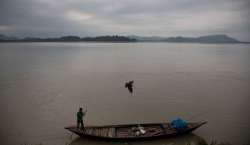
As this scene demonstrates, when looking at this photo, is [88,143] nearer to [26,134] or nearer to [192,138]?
[26,134]

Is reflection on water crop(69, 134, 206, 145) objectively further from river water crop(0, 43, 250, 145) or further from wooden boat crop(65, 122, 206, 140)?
wooden boat crop(65, 122, 206, 140)

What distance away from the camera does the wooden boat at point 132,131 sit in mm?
9727

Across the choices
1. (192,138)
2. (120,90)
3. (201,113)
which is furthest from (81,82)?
(192,138)

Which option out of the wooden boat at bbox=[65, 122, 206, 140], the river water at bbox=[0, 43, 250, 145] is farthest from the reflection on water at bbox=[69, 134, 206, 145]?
the wooden boat at bbox=[65, 122, 206, 140]

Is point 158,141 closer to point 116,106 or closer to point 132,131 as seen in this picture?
point 132,131

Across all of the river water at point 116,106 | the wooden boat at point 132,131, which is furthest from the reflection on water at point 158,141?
the wooden boat at point 132,131

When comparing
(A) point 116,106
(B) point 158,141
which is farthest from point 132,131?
(A) point 116,106

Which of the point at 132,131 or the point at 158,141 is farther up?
the point at 132,131

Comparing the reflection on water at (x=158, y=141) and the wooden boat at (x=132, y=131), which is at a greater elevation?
the wooden boat at (x=132, y=131)

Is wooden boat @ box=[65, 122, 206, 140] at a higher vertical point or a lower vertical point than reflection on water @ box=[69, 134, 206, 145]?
higher

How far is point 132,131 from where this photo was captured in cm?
1027

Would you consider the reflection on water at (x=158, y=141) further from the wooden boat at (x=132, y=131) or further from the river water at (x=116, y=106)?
the wooden boat at (x=132, y=131)

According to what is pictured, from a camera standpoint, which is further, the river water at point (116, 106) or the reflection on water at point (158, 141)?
the river water at point (116, 106)

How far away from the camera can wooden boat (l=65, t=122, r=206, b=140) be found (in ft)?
31.9
